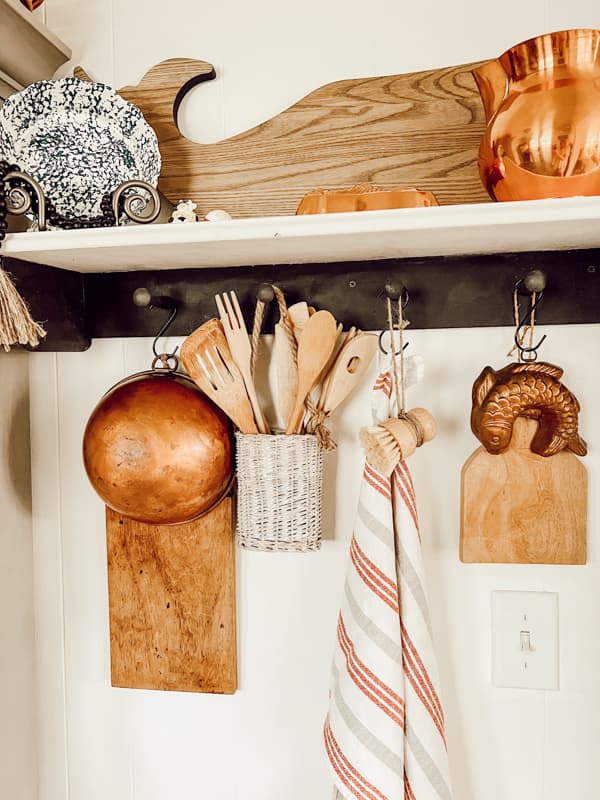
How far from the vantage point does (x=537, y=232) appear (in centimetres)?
67

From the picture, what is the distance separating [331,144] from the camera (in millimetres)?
832

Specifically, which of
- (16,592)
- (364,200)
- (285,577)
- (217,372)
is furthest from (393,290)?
(16,592)

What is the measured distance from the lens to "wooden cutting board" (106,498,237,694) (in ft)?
2.87

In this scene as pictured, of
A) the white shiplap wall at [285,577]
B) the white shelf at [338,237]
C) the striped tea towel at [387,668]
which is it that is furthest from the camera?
the white shiplap wall at [285,577]

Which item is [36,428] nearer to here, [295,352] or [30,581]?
[30,581]

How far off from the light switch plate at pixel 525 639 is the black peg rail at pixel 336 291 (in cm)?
32

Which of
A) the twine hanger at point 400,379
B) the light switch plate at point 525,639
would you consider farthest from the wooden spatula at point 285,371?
the light switch plate at point 525,639

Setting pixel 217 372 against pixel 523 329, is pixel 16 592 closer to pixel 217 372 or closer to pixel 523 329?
pixel 217 372

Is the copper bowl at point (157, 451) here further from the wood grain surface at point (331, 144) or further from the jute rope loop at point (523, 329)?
the jute rope loop at point (523, 329)

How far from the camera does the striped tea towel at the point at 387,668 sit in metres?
0.72

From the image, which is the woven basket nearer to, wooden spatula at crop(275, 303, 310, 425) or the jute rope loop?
wooden spatula at crop(275, 303, 310, 425)

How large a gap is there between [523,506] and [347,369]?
0.25m

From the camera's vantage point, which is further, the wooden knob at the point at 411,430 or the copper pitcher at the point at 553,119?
the wooden knob at the point at 411,430

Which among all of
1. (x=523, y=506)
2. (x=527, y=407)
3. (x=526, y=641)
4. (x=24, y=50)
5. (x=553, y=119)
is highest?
(x=24, y=50)
